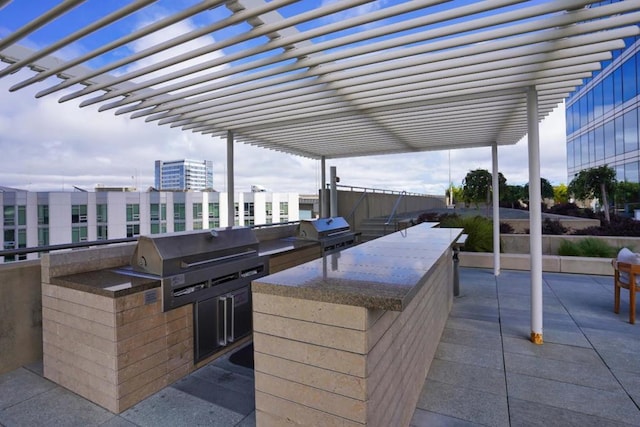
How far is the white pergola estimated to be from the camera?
258cm

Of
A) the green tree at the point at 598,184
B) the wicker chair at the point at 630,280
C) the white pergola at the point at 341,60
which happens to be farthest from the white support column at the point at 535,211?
the green tree at the point at 598,184

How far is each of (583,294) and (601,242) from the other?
9.23 feet

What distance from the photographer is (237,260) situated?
11.3 feet

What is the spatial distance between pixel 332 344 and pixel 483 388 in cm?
187

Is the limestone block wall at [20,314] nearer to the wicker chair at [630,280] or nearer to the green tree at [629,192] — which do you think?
the wicker chair at [630,280]

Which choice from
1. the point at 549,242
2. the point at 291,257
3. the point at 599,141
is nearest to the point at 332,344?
the point at 291,257

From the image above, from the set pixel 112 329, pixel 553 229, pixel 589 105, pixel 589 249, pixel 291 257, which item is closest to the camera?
pixel 112 329

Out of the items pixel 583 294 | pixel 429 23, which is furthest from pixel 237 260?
pixel 583 294

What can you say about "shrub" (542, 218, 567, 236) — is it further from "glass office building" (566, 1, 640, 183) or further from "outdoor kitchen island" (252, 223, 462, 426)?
"outdoor kitchen island" (252, 223, 462, 426)

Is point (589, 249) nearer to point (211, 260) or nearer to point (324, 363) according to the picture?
point (211, 260)

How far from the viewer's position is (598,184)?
12742 mm

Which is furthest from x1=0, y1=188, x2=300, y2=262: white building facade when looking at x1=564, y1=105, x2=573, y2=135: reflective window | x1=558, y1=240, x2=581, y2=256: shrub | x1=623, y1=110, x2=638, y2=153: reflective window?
x1=564, y1=105, x2=573, y2=135: reflective window

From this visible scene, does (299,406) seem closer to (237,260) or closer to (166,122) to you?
(237,260)

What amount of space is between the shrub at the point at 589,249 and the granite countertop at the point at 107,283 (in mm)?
8211
